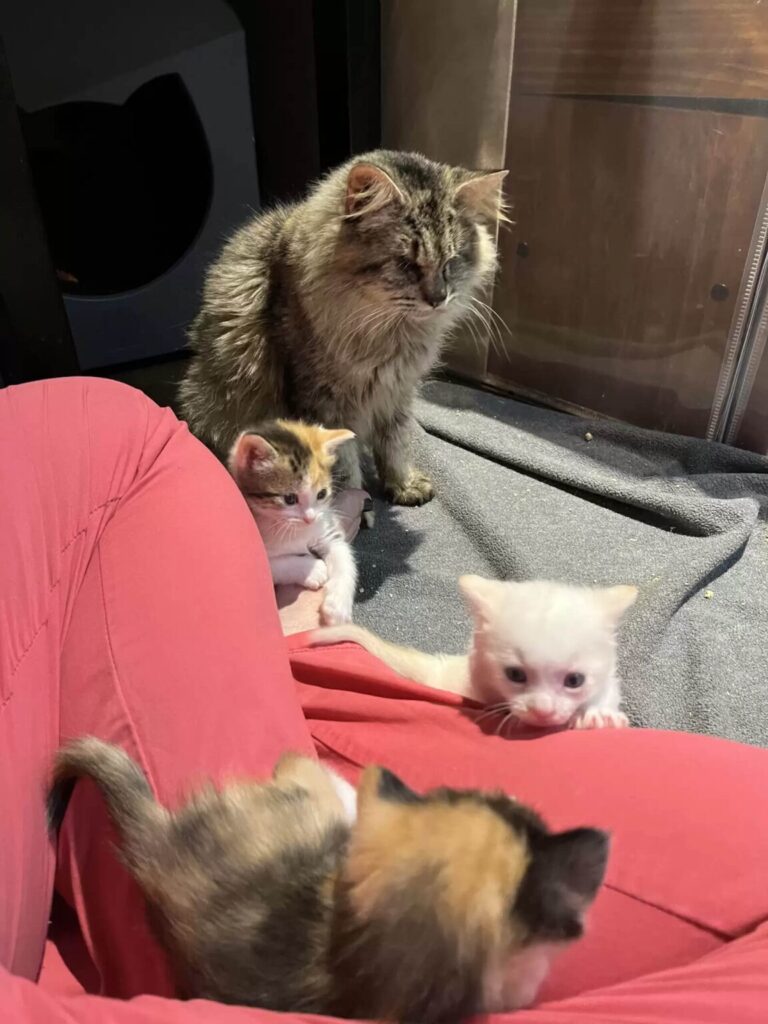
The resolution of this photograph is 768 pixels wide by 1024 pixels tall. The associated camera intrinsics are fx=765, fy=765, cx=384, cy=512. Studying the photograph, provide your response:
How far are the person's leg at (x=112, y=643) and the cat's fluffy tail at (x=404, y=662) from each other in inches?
7.0

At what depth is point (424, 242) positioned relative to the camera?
156cm

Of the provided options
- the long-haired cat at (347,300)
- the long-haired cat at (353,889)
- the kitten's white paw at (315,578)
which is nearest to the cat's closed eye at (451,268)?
the long-haired cat at (347,300)

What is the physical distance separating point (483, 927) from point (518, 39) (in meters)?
2.15

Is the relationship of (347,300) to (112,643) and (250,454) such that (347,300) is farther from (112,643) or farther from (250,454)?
(112,643)

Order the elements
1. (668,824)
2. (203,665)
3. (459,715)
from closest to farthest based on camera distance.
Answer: (668,824) < (203,665) < (459,715)

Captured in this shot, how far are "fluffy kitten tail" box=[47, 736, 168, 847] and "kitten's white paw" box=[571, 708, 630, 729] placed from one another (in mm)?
581

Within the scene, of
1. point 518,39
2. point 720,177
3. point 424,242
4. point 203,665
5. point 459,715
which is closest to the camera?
point 203,665

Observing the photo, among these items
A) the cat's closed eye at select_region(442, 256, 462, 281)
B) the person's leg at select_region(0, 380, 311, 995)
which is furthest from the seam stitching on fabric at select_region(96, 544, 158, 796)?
the cat's closed eye at select_region(442, 256, 462, 281)

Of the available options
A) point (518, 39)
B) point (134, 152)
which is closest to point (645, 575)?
point (518, 39)

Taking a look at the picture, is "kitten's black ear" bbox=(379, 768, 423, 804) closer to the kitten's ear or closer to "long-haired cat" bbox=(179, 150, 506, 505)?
the kitten's ear

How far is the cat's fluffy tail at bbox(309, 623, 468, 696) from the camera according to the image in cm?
124

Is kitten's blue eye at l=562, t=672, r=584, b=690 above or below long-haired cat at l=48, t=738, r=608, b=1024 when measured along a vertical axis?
below

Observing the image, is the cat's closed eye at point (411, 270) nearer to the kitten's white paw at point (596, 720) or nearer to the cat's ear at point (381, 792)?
the kitten's white paw at point (596, 720)

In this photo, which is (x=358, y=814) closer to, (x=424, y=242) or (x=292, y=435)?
(x=292, y=435)
